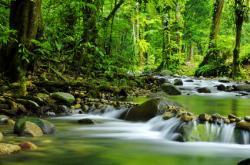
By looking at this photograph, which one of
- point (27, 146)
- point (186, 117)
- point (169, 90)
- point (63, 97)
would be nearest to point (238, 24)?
point (169, 90)

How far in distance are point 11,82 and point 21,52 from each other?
721 millimetres

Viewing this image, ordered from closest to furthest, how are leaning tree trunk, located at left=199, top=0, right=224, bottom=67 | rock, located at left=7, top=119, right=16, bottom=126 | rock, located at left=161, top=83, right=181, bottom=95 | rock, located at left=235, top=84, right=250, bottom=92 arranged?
1. rock, located at left=7, top=119, right=16, bottom=126
2. rock, located at left=161, top=83, right=181, bottom=95
3. rock, located at left=235, top=84, right=250, bottom=92
4. leaning tree trunk, located at left=199, top=0, right=224, bottom=67

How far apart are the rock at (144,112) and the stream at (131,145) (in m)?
0.18

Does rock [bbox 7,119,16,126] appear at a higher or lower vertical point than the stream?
higher

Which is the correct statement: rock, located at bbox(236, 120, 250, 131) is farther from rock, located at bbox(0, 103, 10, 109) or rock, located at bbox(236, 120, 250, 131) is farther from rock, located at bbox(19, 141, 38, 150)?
rock, located at bbox(0, 103, 10, 109)

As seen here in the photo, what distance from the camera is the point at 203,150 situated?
6.24m

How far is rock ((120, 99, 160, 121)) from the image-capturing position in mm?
8542

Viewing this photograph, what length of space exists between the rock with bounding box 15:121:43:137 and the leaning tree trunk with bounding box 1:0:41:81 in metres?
2.68

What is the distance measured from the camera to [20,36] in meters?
9.73

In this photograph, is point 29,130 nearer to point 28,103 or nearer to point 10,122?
point 10,122

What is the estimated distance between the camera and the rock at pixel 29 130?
6.61 metres

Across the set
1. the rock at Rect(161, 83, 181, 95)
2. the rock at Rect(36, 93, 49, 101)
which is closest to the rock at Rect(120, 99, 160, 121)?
the rock at Rect(36, 93, 49, 101)

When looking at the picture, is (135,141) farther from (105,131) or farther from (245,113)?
(245,113)

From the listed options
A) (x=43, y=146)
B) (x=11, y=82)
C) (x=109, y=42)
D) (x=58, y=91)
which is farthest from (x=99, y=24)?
(x=43, y=146)
